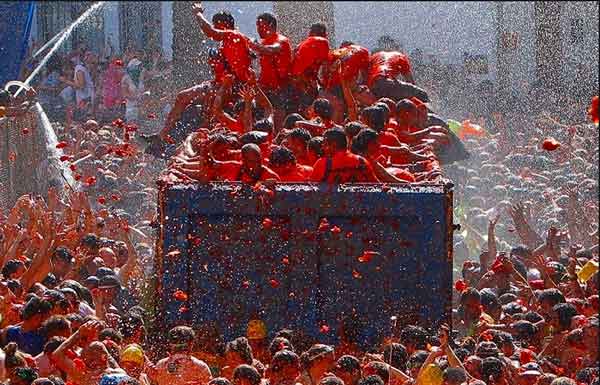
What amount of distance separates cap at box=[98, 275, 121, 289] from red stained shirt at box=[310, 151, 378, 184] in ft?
5.80

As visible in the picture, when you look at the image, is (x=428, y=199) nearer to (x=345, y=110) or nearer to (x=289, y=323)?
(x=289, y=323)

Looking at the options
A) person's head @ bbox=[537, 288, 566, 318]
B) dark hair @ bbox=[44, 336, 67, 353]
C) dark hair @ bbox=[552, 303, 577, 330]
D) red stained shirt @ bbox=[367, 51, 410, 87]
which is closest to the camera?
dark hair @ bbox=[44, 336, 67, 353]

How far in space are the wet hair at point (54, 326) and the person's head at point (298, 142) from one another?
236 cm

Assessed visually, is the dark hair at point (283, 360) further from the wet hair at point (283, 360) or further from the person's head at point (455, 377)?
the person's head at point (455, 377)

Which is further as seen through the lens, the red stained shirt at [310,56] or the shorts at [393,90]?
the shorts at [393,90]

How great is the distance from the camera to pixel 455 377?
611cm

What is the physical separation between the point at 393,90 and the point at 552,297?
9.08 feet

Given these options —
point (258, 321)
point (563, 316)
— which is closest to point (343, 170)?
point (258, 321)

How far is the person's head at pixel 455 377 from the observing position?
6.11 m

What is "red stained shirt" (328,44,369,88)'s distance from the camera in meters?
9.76

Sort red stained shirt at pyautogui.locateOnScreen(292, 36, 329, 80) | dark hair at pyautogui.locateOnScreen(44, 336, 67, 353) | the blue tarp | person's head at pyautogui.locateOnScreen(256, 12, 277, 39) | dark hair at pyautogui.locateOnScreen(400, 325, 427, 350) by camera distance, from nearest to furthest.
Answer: dark hair at pyautogui.locateOnScreen(44, 336, 67, 353)
dark hair at pyautogui.locateOnScreen(400, 325, 427, 350)
red stained shirt at pyautogui.locateOnScreen(292, 36, 329, 80)
person's head at pyautogui.locateOnScreen(256, 12, 277, 39)
the blue tarp

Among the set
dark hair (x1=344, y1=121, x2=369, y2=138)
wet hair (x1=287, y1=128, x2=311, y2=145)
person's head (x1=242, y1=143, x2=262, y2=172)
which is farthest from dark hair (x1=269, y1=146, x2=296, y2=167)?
dark hair (x1=344, y1=121, x2=369, y2=138)

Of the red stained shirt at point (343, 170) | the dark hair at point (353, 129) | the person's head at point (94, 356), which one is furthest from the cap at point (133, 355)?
the dark hair at point (353, 129)

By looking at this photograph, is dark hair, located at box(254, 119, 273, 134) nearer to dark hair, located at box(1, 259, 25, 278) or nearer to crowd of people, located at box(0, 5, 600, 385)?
crowd of people, located at box(0, 5, 600, 385)
